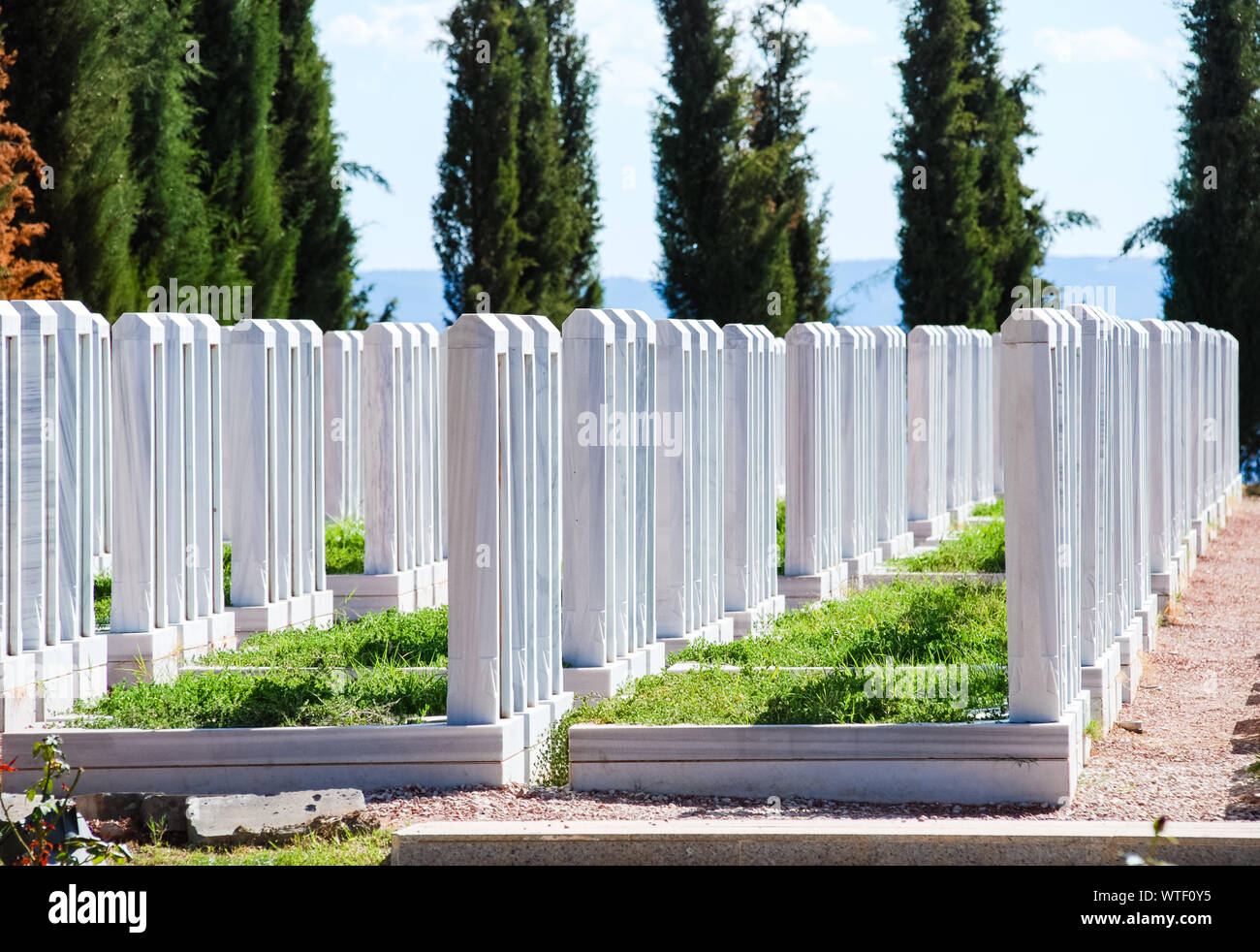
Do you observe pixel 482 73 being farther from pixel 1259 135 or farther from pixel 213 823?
pixel 213 823

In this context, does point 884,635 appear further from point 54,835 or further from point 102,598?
point 102,598

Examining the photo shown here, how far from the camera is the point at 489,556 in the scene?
6.52 m

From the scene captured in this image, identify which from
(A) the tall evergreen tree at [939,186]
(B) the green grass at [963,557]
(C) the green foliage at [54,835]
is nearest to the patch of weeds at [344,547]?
(B) the green grass at [963,557]

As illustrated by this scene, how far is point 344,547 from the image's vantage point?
1233 centimetres

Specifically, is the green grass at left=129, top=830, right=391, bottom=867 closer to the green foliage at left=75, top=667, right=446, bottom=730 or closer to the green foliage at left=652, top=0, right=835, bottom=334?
the green foliage at left=75, top=667, right=446, bottom=730

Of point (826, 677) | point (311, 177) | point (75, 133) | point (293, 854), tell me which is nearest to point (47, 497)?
point (293, 854)

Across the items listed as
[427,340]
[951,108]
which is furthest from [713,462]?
[951,108]

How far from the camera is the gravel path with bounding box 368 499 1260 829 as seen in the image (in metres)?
6.01

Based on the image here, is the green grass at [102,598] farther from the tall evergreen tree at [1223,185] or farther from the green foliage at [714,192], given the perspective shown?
the tall evergreen tree at [1223,185]

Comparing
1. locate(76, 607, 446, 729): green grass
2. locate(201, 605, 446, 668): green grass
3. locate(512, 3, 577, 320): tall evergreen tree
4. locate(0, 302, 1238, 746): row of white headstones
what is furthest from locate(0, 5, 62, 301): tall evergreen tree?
locate(512, 3, 577, 320): tall evergreen tree

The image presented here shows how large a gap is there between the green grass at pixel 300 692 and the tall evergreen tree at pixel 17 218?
332 inches

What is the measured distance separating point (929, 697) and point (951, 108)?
2469 cm

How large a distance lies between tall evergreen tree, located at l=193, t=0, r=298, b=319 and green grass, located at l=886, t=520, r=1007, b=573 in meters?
11.9

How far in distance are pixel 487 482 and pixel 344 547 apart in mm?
6033
